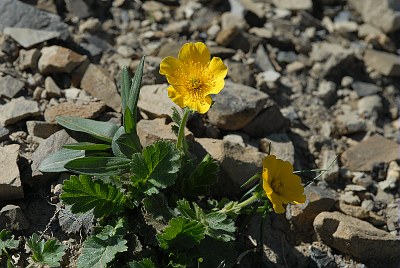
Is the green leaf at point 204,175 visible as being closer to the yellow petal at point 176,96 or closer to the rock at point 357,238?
the yellow petal at point 176,96

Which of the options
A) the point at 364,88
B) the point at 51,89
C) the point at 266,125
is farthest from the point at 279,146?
the point at 51,89

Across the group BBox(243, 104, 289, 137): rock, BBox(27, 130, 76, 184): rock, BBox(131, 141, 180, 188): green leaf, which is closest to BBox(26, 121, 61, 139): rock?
BBox(27, 130, 76, 184): rock

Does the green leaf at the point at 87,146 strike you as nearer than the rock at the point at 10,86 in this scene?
Yes

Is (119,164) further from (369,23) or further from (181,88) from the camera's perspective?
(369,23)

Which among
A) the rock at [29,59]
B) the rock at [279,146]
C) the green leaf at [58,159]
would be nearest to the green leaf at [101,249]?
the green leaf at [58,159]

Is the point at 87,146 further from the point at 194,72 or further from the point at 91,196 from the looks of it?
the point at 194,72
